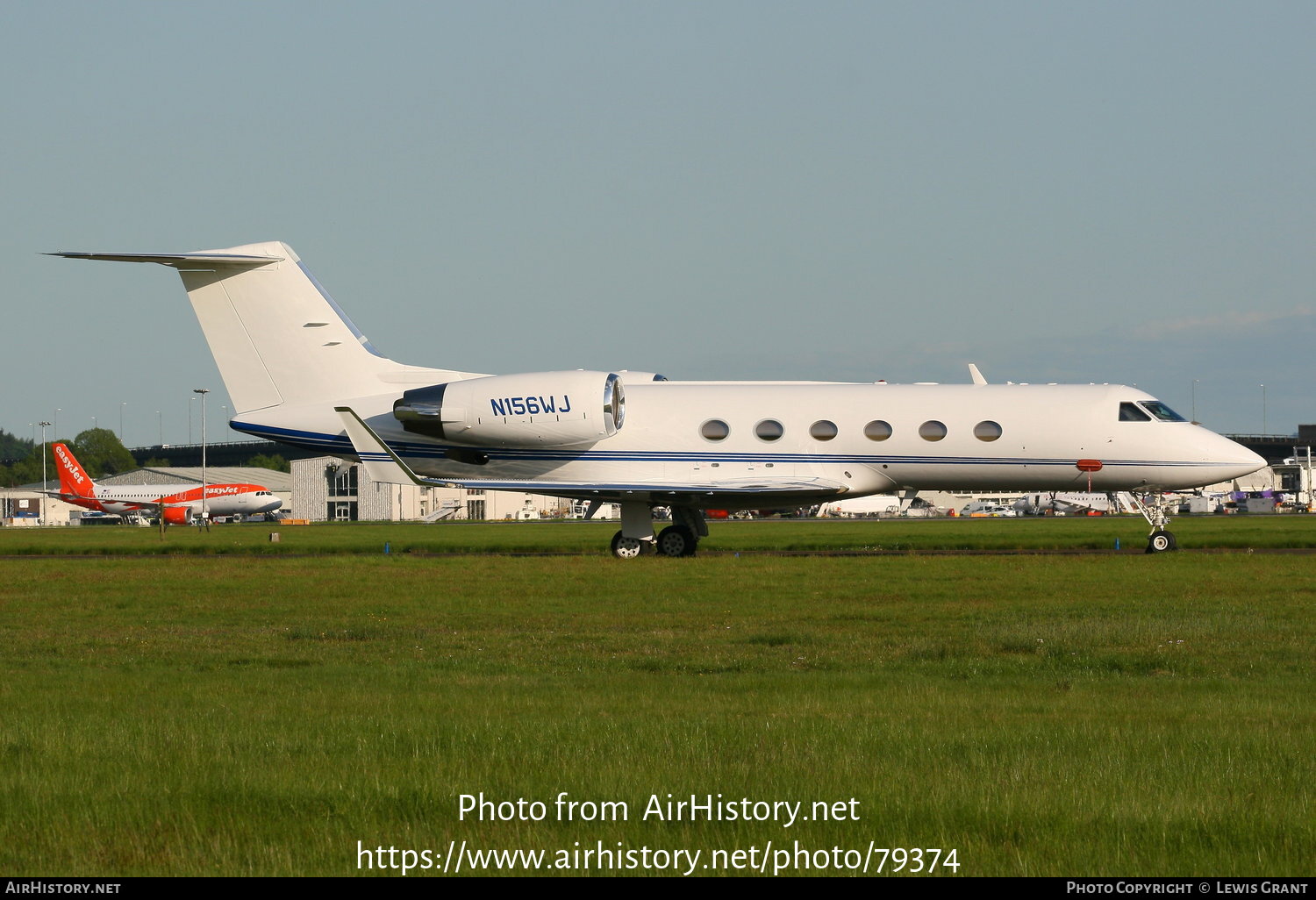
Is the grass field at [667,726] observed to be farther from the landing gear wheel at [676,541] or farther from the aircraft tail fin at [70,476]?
the aircraft tail fin at [70,476]

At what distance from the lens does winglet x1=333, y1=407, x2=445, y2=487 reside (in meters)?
25.8

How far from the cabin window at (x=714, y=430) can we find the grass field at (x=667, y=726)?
33.5 ft

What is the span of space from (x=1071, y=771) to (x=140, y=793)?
415 centimetres

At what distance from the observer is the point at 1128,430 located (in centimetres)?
2639

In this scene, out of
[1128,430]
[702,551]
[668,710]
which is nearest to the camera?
[668,710]

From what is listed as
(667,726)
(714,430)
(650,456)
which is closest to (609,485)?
(650,456)

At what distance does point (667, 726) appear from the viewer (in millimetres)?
7461

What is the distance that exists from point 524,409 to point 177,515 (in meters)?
70.9

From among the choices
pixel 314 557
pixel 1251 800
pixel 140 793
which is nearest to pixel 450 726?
pixel 140 793

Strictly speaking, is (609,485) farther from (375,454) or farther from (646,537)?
(375,454)

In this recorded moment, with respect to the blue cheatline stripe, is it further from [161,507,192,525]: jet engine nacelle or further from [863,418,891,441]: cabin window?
[161,507,192,525]: jet engine nacelle

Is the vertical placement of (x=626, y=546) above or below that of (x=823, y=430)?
below
